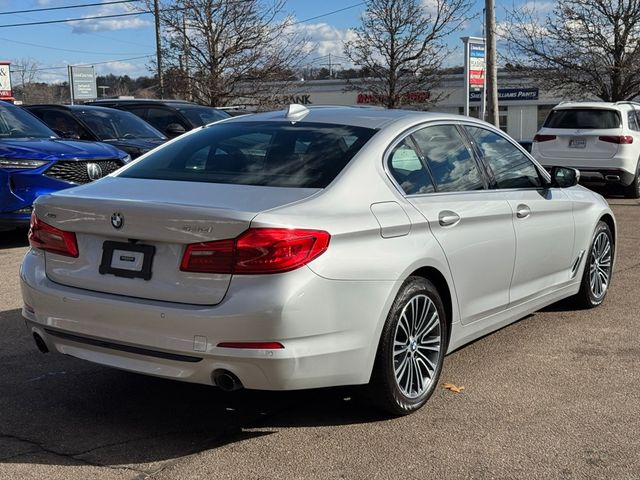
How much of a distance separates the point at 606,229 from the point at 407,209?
10.1 ft

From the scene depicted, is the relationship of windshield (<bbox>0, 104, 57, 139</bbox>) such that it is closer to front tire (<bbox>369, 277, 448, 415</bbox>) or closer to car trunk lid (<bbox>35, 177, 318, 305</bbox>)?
car trunk lid (<bbox>35, 177, 318, 305</bbox>)

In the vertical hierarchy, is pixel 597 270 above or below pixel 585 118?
below

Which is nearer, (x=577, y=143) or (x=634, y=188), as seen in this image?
(x=577, y=143)

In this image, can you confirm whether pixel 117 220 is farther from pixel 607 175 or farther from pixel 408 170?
pixel 607 175

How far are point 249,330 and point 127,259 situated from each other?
73 cm

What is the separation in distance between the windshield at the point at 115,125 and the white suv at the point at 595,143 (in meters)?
7.05

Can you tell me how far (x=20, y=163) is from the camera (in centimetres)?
893

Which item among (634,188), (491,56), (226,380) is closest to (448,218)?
(226,380)

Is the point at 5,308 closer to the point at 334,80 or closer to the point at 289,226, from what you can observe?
the point at 289,226

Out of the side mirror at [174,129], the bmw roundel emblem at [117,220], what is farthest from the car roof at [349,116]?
the side mirror at [174,129]

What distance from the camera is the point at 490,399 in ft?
14.5

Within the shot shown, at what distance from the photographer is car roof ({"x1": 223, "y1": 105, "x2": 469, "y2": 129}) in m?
4.56

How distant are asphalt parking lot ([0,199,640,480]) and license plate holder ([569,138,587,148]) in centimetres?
929

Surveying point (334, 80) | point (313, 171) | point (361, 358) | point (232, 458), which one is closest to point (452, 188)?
point (313, 171)
